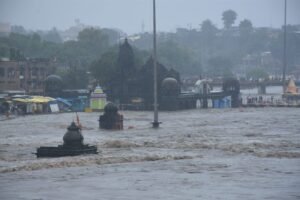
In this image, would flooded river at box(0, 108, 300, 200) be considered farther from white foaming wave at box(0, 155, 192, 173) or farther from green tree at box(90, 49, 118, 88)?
green tree at box(90, 49, 118, 88)

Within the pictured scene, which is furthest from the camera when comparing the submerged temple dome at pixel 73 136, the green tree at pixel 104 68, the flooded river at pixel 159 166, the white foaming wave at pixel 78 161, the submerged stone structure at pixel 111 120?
the green tree at pixel 104 68

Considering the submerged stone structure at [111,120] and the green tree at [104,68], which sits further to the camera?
the green tree at [104,68]

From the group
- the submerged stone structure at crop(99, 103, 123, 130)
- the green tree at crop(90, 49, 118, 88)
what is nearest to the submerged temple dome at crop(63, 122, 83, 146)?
the submerged stone structure at crop(99, 103, 123, 130)

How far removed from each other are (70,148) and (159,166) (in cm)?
416

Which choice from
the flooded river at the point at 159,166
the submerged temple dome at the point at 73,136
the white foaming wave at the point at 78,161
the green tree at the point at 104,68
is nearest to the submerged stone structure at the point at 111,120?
the flooded river at the point at 159,166

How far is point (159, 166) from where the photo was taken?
30.7 m

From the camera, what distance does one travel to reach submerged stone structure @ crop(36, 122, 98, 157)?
33031 millimetres

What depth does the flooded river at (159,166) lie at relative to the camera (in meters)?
24.1

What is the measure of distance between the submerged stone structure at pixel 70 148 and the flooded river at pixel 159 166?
60 cm

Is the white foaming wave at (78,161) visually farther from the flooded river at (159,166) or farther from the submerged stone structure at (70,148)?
the submerged stone structure at (70,148)

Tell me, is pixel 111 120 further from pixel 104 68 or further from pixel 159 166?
pixel 104 68

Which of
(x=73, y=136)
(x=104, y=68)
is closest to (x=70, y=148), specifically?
(x=73, y=136)

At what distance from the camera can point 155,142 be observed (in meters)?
42.6

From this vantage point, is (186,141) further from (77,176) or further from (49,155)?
(77,176)
